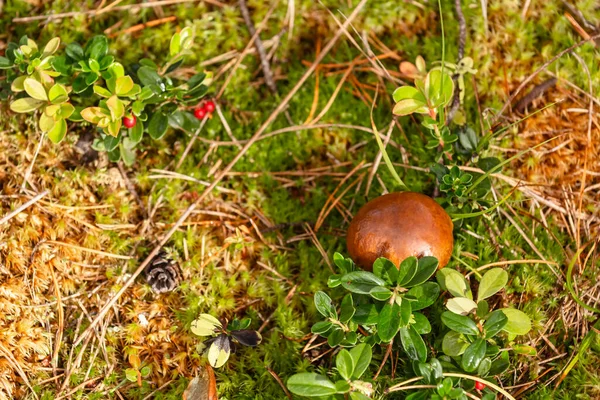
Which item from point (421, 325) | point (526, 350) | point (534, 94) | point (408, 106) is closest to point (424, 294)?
point (421, 325)

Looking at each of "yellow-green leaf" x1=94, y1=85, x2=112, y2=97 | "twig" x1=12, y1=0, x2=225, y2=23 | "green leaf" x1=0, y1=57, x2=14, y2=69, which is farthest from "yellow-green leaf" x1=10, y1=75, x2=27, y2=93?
"twig" x1=12, y1=0, x2=225, y2=23

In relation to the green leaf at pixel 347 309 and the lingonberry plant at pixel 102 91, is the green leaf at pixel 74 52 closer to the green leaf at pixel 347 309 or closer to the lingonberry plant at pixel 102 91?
the lingonberry plant at pixel 102 91

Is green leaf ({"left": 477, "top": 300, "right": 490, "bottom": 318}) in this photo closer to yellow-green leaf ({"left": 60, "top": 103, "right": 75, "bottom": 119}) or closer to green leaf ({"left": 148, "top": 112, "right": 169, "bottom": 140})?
green leaf ({"left": 148, "top": 112, "right": 169, "bottom": 140})

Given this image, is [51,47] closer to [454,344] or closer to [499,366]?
[454,344]

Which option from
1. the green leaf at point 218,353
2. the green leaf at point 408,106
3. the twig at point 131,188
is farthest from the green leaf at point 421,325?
the twig at point 131,188

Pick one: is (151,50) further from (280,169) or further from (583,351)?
(583,351)
